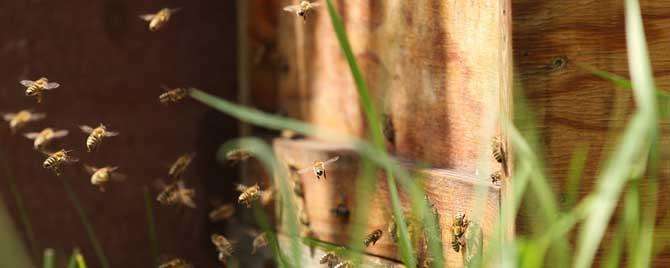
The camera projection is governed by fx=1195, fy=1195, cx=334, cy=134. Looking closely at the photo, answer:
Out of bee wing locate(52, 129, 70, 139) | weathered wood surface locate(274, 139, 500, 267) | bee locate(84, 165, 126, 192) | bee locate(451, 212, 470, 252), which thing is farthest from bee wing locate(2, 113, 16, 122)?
bee locate(451, 212, 470, 252)

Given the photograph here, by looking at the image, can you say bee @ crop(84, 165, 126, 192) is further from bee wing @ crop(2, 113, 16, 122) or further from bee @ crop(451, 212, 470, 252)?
bee @ crop(451, 212, 470, 252)

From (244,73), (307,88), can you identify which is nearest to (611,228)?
(307,88)

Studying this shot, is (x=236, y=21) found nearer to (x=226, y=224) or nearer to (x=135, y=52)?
(x=135, y=52)

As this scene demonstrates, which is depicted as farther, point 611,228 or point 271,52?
point 271,52

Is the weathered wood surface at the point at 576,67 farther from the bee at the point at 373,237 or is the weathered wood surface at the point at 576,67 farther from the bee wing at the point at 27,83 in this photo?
the bee wing at the point at 27,83

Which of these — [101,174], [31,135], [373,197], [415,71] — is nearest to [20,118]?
[31,135]

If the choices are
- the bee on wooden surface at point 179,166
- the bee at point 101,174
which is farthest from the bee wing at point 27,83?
the bee on wooden surface at point 179,166
